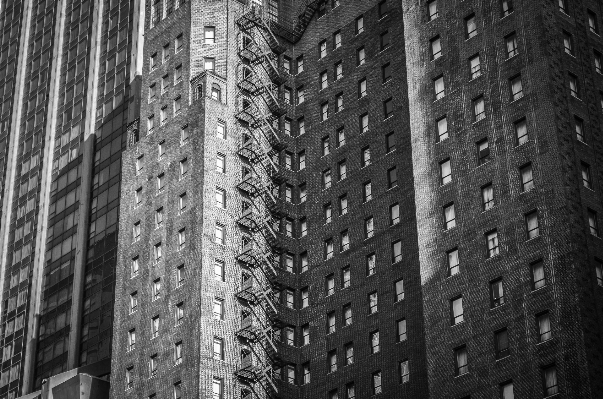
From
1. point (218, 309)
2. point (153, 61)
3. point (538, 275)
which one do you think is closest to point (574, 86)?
point (538, 275)

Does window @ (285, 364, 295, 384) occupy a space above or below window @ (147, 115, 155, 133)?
below

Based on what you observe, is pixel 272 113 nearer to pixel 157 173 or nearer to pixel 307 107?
pixel 307 107

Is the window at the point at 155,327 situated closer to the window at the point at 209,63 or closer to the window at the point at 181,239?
the window at the point at 181,239

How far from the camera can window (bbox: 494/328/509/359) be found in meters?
84.6

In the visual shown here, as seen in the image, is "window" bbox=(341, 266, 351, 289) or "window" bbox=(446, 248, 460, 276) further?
"window" bbox=(341, 266, 351, 289)

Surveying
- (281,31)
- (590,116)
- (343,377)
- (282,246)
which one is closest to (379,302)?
(343,377)

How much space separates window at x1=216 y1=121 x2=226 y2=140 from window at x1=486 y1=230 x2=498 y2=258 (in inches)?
1276

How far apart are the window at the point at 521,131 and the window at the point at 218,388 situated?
31.4 m

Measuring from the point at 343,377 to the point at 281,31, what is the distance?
3797cm

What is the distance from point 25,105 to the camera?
515ft

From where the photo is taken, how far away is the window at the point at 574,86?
9231 cm

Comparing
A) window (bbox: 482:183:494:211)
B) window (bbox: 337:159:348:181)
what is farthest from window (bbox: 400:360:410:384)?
window (bbox: 337:159:348:181)

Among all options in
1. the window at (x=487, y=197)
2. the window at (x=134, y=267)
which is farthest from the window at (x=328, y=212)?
the window at (x=487, y=197)

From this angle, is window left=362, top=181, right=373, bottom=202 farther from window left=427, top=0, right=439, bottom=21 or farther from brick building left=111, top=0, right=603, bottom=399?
window left=427, top=0, right=439, bottom=21
